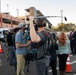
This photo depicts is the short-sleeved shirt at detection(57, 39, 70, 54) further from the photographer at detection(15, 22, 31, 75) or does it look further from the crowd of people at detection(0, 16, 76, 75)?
the photographer at detection(15, 22, 31, 75)

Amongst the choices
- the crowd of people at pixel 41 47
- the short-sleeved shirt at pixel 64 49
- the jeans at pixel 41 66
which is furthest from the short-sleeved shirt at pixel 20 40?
the jeans at pixel 41 66

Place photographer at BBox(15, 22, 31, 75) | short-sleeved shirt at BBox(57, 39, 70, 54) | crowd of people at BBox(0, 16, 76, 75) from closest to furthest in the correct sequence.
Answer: crowd of people at BBox(0, 16, 76, 75)
photographer at BBox(15, 22, 31, 75)
short-sleeved shirt at BBox(57, 39, 70, 54)

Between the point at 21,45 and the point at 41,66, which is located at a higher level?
the point at 21,45

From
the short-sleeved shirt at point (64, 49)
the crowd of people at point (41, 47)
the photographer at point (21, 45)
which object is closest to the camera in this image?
the crowd of people at point (41, 47)

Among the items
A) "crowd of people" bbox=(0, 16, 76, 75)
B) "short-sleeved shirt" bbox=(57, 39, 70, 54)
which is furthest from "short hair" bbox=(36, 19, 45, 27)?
"short-sleeved shirt" bbox=(57, 39, 70, 54)

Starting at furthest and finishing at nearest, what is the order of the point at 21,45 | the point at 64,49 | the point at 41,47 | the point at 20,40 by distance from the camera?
the point at 64,49, the point at 20,40, the point at 21,45, the point at 41,47

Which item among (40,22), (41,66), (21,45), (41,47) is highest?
(40,22)

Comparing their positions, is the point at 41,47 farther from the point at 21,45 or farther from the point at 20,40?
the point at 20,40

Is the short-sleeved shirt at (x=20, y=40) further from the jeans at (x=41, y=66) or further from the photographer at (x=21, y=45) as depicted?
the jeans at (x=41, y=66)

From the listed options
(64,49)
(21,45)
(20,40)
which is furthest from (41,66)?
(64,49)

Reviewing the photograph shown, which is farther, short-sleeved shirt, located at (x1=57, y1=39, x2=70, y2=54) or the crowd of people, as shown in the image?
short-sleeved shirt, located at (x1=57, y1=39, x2=70, y2=54)

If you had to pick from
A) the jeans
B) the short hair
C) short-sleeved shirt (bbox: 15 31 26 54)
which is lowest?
the jeans

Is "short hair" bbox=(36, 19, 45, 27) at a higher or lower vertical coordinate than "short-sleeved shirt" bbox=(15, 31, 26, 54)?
higher

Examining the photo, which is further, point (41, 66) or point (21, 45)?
point (21, 45)
